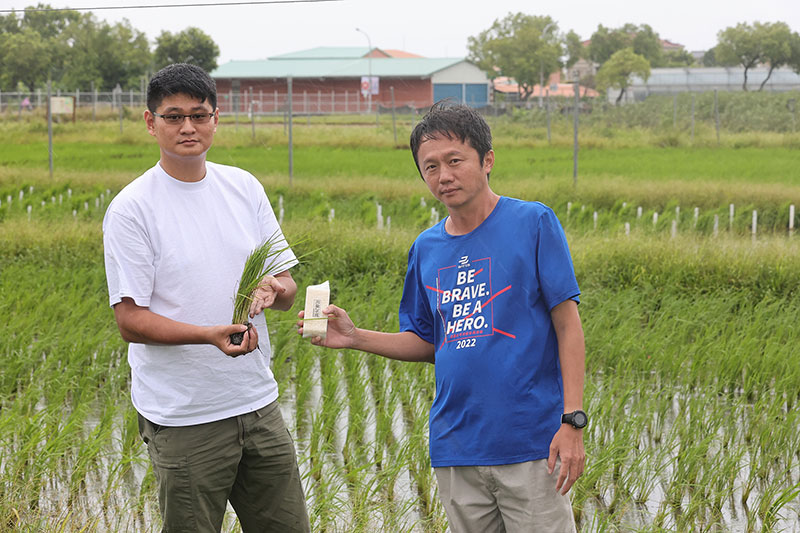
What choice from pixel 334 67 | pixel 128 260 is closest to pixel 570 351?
pixel 128 260

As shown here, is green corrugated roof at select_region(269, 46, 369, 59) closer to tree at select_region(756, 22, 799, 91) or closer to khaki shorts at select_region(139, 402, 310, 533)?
tree at select_region(756, 22, 799, 91)

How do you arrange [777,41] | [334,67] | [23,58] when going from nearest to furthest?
1. [23,58]
2. [777,41]
3. [334,67]

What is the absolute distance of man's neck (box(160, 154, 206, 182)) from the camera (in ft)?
7.12

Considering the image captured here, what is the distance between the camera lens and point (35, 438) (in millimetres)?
3277

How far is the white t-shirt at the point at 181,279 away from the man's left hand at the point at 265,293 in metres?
0.07

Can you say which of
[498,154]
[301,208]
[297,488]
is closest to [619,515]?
[297,488]

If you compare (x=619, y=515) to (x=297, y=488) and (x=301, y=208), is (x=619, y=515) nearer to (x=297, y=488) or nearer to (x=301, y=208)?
(x=297, y=488)

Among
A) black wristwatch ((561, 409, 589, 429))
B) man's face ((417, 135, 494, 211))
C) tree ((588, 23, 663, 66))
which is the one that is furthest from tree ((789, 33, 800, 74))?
black wristwatch ((561, 409, 589, 429))

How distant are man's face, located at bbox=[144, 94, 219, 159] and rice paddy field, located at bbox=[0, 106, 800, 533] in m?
0.63

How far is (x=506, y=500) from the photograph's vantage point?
6.30 feet

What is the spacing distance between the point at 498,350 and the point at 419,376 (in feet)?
9.12

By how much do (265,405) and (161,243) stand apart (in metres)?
0.46

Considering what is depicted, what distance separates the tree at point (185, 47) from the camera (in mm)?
31594

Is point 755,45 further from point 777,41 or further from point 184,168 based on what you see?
point 184,168
